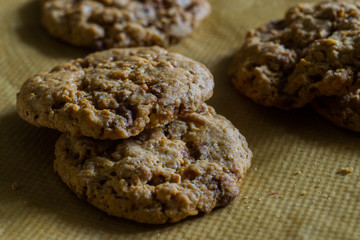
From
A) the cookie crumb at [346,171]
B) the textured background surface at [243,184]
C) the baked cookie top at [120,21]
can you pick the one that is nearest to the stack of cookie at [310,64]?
the textured background surface at [243,184]

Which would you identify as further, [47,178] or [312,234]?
[47,178]

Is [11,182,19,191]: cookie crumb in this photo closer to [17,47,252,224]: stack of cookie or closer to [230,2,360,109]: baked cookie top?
[17,47,252,224]: stack of cookie

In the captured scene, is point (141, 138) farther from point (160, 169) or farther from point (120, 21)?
point (120, 21)

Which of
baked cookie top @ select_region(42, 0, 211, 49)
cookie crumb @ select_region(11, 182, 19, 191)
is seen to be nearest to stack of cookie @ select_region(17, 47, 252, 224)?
cookie crumb @ select_region(11, 182, 19, 191)

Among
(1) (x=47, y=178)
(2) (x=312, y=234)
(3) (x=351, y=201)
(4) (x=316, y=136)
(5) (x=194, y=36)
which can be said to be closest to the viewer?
(2) (x=312, y=234)

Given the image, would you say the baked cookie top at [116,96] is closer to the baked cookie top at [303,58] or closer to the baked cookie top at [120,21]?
the baked cookie top at [303,58]

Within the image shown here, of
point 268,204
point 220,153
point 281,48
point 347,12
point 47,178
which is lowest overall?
point 47,178

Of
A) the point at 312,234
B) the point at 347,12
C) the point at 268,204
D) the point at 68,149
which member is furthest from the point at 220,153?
the point at 347,12

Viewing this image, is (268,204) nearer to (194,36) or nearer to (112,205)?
(112,205)

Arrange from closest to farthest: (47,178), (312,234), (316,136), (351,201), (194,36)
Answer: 1. (312,234)
2. (351,201)
3. (47,178)
4. (316,136)
5. (194,36)
